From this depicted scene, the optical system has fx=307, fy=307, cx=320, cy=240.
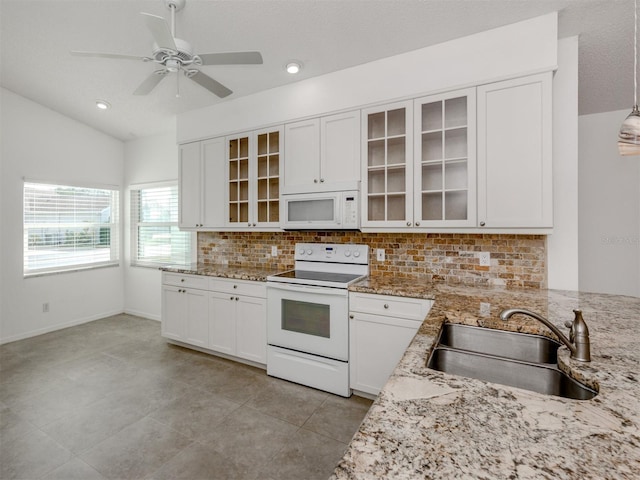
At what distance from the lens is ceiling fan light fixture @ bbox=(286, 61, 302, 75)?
9.10 ft

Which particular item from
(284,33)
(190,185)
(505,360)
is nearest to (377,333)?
(505,360)

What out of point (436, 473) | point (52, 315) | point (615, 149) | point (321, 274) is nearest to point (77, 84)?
point (52, 315)

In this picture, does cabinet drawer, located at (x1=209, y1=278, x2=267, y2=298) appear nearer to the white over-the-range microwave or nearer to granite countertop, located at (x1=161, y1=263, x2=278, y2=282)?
granite countertop, located at (x1=161, y1=263, x2=278, y2=282)

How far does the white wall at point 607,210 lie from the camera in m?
2.90

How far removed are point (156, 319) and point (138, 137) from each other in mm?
2791

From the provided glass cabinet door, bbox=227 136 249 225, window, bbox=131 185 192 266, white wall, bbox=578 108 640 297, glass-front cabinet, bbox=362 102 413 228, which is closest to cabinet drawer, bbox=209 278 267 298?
glass cabinet door, bbox=227 136 249 225

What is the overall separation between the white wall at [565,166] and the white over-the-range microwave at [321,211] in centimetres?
150

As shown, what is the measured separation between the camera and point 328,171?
287 cm

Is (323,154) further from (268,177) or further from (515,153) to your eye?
(515,153)

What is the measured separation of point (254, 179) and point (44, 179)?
300cm

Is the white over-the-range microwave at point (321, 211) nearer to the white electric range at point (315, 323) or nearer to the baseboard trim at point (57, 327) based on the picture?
the white electric range at point (315, 323)

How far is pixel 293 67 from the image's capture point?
2.81 meters

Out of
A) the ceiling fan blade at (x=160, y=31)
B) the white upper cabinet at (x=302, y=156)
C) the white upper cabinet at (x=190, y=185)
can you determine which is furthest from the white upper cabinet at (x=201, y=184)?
the ceiling fan blade at (x=160, y=31)

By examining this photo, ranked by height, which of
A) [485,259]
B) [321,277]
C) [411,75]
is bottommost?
[321,277]
